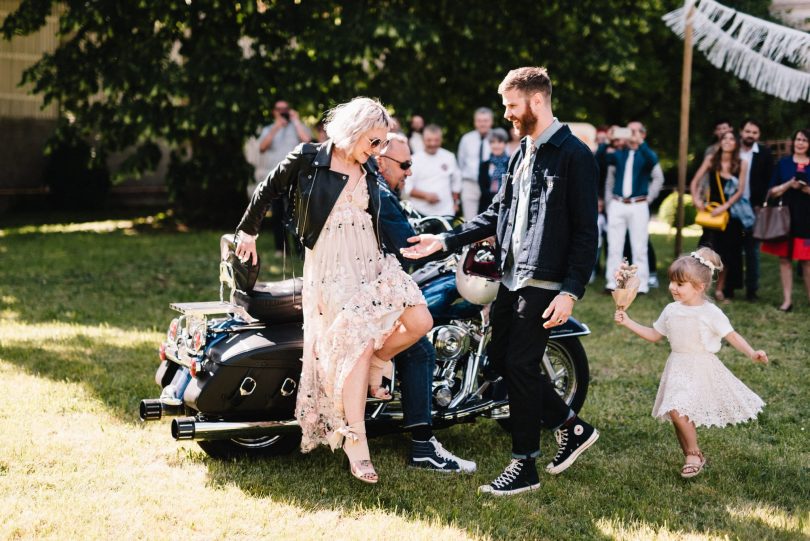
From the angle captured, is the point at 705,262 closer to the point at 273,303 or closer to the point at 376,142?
the point at 376,142

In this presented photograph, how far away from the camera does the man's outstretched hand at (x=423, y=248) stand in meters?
4.47

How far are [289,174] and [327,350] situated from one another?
851 millimetres

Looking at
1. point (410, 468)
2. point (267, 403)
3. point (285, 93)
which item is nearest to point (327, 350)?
point (267, 403)

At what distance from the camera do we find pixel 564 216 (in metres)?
4.21

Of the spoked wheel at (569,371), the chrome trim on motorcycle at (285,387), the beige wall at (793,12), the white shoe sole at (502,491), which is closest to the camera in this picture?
the white shoe sole at (502,491)

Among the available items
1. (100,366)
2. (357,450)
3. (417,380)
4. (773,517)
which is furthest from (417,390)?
(100,366)

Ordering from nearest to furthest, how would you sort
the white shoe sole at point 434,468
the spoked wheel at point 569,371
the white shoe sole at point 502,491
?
the white shoe sole at point 502,491, the white shoe sole at point 434,468, the spoked wheel at point 569,371

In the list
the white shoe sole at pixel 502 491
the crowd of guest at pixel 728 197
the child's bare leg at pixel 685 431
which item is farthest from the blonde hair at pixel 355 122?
the crowd of guest at pixel 728 197

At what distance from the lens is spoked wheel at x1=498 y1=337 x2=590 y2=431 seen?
5363 millimetres

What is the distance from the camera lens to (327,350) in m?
4.41

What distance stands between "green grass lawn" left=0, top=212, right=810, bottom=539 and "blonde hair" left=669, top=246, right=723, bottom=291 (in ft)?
3.26

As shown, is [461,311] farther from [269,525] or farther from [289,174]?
[269,525]

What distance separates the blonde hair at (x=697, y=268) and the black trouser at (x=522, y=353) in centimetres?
76

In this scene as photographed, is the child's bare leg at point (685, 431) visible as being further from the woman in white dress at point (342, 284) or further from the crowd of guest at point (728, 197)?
the crowd of guest at point (728, 197)
